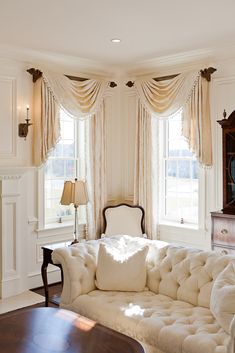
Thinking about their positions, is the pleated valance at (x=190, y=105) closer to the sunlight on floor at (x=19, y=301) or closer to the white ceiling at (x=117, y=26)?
the white ceiling at (x=117, y=26)

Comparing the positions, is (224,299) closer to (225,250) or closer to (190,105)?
(225,250)

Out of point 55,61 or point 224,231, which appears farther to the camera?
point 55,61

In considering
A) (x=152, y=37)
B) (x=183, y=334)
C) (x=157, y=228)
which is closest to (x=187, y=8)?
(x=152, y=37)

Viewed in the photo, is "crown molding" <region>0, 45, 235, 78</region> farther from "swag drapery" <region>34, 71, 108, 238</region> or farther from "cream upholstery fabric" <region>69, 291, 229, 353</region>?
"cream upholstery fabric" <region>69, 291, 229, 353</region>

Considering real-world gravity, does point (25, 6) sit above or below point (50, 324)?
above

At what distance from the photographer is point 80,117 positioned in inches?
213

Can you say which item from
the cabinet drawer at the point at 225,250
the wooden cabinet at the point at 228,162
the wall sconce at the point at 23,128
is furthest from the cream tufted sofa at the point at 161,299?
the wall sconce at the point at 23,128

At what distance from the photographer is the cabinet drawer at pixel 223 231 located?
4.23 meters

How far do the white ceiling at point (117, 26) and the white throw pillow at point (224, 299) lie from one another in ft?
7.14

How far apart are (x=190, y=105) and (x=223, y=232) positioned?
165cm

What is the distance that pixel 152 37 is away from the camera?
4406mm

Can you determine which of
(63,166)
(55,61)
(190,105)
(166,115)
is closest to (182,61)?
(190,105)

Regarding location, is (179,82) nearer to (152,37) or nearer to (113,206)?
(152,37)

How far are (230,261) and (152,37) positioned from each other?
8.22 feet
